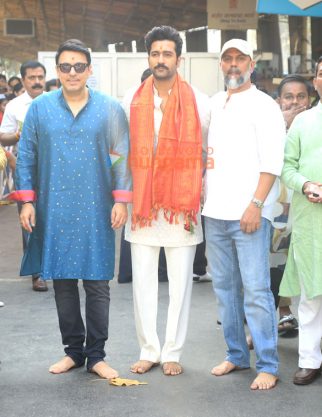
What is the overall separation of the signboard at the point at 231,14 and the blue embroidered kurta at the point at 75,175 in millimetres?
10068

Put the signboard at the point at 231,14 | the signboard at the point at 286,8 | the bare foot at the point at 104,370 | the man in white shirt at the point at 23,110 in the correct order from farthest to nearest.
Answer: the signboard at the point at 231,14 → the signboard at the point at 286,8 → the man in white shirt at the point at 23,110 → the bare foot at the point at 104,370

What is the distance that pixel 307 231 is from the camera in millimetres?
4508

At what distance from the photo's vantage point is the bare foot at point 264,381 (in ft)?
14.7

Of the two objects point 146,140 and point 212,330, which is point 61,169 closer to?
point 146,140

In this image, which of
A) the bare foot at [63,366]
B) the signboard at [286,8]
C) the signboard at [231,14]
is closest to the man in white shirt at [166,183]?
the bare foot at [63,366]

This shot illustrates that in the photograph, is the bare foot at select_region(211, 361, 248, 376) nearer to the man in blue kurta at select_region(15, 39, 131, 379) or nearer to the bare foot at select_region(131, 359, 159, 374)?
the bare foot at select_region(131, 359, 159, 374)

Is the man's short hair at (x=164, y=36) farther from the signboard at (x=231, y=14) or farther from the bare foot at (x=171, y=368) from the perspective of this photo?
the signboard at (x=231, y=14)

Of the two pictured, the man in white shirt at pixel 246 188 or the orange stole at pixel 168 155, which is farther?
the orange stole at pixel 168 155

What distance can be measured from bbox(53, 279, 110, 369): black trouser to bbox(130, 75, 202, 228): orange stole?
51 cm

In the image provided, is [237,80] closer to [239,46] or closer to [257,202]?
[239,46]

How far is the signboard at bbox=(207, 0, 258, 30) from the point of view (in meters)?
14.3

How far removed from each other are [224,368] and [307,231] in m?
0.91

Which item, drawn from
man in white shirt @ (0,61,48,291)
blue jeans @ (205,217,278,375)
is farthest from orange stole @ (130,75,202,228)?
man in white shirt @ (0,61,48,291)

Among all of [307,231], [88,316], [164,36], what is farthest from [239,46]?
[88,316]
